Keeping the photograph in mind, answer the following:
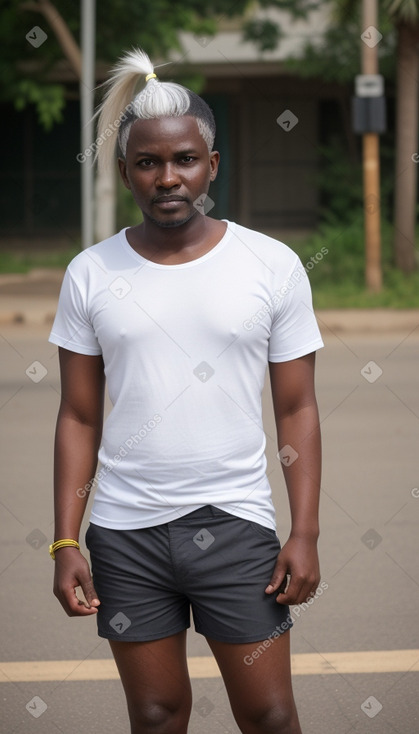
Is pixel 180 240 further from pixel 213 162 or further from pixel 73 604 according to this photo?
pixel 73 604

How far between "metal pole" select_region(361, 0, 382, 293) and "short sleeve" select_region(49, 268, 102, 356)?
1220 cm

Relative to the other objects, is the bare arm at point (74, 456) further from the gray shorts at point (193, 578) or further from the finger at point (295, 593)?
the finger at point (295, 593)

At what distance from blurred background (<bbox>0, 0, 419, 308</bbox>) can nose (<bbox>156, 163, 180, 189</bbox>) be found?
778 cm

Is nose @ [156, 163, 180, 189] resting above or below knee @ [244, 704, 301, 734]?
above

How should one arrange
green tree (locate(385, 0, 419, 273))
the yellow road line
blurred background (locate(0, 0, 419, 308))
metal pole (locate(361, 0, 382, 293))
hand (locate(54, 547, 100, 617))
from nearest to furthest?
hand (locate(54, 547, 100, 617)) < the yellow road line < metal pole (locate(361, 0, 382, 293)) < green tree (locate(385, 0, 419, 273)) < blurred background (locate(0, 0, 419, 308))

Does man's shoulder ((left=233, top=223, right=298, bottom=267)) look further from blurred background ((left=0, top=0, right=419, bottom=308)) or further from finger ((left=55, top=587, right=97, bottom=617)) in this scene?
blurred background ((left=0, top=0, right=419, bottom=308))

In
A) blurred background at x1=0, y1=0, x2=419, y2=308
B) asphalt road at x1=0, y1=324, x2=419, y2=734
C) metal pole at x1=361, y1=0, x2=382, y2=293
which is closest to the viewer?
asphalt road at x1=0, y1=324, x2=419, y2=734

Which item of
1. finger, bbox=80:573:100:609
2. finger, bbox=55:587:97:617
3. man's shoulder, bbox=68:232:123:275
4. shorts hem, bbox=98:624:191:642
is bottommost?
shorts hem, bbox=98:624:191:642

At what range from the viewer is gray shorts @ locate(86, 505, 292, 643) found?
2422 millimetres

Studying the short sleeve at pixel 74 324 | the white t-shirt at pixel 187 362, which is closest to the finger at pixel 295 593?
the white t-shirt at pixel 187 362

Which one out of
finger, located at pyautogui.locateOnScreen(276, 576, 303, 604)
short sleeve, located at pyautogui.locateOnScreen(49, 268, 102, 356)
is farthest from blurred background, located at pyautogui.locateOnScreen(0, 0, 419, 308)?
finger, located at pyautogui.locateOnScreen(276, 576, 303, 604)

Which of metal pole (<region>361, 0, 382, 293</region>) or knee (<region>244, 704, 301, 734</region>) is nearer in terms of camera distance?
knee (<region>244, 704, 301, 734</region>)

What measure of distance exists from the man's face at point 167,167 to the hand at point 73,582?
73 centimetres

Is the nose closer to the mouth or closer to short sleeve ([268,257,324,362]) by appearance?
the mouth
